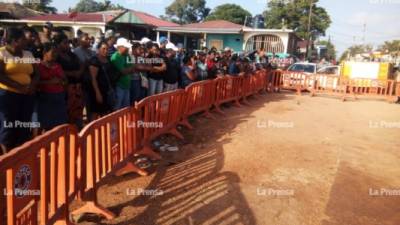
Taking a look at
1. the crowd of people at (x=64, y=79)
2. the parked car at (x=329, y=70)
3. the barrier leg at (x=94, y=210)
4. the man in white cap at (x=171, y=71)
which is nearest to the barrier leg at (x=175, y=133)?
the crowd of people at (x=64, y=79)

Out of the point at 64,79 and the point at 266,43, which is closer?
the point at 64,79

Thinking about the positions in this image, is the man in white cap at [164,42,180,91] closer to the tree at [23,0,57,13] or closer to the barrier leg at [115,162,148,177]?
the barrier leg at [115,162,148,177]

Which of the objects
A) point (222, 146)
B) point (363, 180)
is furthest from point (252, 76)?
point (363, 180)

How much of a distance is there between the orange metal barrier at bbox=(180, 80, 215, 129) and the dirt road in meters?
0.35

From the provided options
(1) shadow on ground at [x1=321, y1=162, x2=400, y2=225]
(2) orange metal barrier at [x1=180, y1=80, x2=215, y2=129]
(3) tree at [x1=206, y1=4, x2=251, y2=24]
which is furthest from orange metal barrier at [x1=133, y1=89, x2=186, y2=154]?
(3) tree at [x1=206, y1=4, x2=251, y2=24]

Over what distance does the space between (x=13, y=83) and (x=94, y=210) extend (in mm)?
1927

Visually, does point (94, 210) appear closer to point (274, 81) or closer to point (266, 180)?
point (266, 180)

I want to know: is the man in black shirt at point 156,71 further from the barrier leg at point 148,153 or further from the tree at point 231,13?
the tree at point 231,13

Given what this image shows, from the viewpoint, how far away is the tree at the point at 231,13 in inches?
2474

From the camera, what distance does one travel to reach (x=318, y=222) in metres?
4.33

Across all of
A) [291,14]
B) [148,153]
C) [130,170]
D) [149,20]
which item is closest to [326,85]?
[148,153]

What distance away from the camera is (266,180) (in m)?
5.53

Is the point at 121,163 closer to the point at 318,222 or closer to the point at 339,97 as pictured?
the point at 318,222

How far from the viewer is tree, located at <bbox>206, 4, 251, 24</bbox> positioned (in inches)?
2474
